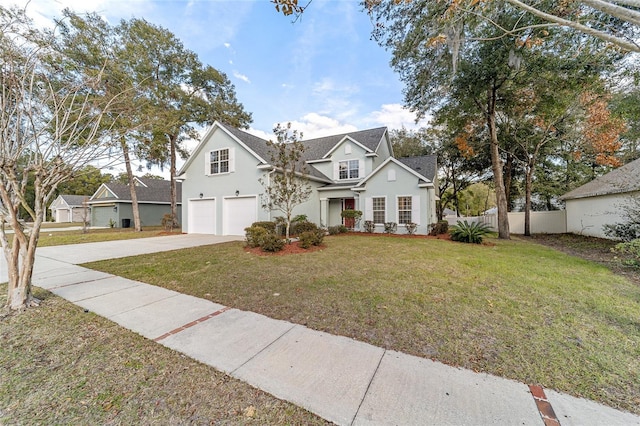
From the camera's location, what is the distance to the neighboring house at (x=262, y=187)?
13.2m

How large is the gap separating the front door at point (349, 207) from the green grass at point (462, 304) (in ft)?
27.6

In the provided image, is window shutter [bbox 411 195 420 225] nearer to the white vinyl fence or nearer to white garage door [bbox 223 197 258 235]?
white garage door [bbox 223 197 258 235]

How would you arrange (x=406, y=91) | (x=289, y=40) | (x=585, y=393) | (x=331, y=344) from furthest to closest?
(x=406, y=91) < (x=289, y=40) < (x=331, y=344) < (x=585, y=393)

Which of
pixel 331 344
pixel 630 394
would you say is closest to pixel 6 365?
pixel 331 344

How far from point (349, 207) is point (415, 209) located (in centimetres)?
484

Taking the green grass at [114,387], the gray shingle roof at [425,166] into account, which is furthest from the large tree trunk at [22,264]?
the gray shingle roof at [425,166]

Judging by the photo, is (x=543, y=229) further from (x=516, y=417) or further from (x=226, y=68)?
(x=226, y=68)

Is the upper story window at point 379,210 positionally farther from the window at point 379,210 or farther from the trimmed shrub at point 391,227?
the trimmed shrub at point 391,227

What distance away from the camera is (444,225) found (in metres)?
14.2

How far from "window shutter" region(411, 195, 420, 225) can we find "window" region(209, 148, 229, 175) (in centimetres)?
1072

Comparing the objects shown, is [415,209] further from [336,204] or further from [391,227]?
[336,204]

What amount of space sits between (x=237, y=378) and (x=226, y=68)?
870 inches

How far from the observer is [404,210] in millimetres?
13945

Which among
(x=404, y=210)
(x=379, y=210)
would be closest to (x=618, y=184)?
(x=404, y=210)
